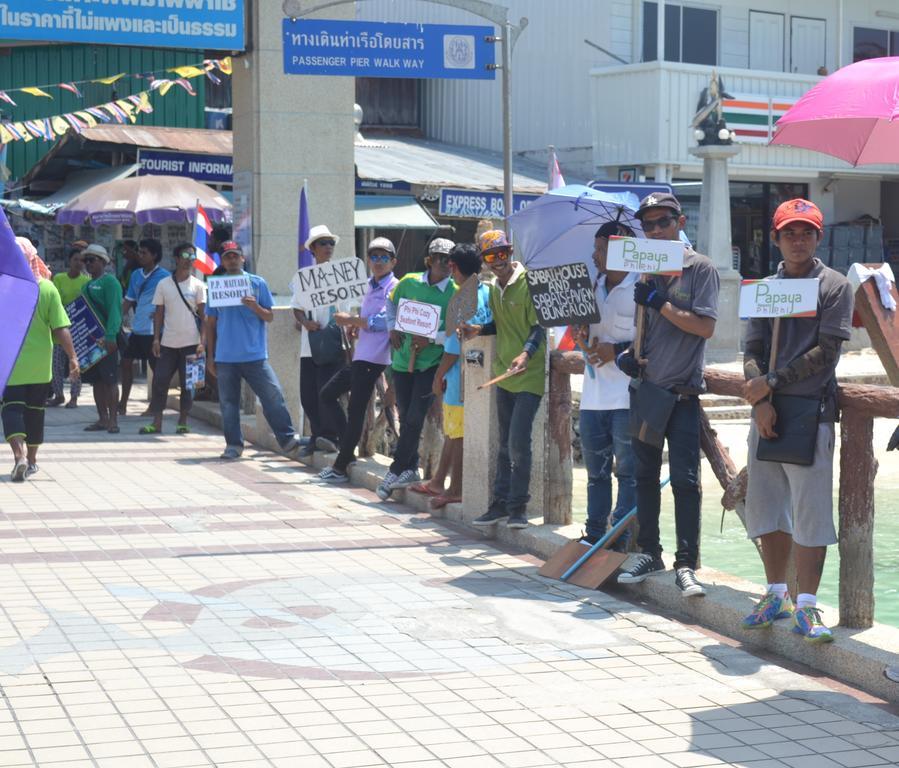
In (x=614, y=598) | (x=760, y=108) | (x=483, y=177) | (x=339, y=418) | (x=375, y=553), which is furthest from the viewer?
(x=760, y=108)

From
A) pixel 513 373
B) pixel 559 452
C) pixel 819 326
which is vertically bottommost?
pixel 559 452

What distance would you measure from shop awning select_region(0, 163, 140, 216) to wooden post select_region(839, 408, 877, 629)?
1601cm

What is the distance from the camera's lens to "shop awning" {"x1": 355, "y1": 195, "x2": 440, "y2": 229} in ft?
71.8

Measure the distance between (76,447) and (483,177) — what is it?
1284 cm

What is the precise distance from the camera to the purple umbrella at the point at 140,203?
19.1 meters

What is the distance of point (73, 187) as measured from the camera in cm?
2261

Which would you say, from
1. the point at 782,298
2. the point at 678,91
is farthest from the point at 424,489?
the point at 678,91

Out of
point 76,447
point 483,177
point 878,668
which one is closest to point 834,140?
point 878,668

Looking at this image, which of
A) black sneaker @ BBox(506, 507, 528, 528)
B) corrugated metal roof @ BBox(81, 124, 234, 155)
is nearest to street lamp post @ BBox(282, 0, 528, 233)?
black sneaker @ BBox(506, 507, 528, 528)

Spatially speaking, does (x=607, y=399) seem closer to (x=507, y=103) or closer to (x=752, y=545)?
(x=752, y=545)

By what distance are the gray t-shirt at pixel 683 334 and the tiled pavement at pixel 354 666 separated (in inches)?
46.7

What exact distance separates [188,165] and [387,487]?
11.4m

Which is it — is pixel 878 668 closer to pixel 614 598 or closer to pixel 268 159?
pixel 614 598

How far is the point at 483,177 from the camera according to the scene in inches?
979
